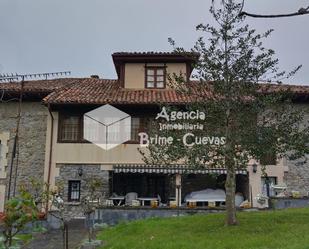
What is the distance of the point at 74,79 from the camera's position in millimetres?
31781

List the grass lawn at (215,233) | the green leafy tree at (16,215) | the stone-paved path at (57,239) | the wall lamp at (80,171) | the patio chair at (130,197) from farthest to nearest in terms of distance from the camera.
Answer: the wall lamp at (80,171) → the patio chair at (130,197) → the stone-paved path at (57,239) → the grass lawn at (215,233) → the green leafy tree at (16,215)

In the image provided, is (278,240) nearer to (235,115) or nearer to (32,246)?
(235,115)

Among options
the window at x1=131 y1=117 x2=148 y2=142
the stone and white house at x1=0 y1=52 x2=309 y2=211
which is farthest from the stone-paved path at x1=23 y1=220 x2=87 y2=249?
the window at x1=131 y1=117 x2=148 y2=142

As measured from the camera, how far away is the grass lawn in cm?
1188

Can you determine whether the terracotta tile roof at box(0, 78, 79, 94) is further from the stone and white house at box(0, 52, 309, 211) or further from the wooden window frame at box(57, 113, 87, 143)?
the wooden window frame at box(57, 113, 87, 143)

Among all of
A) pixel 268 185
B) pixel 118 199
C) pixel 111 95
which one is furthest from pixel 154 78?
pixel 268 185

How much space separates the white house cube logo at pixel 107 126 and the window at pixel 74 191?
2.51 m

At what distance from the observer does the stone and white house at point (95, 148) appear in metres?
24.5

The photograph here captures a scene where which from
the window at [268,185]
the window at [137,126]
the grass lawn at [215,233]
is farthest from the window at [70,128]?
the window at [268,185]

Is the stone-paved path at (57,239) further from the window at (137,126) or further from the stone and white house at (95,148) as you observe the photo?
the window at (137,126)

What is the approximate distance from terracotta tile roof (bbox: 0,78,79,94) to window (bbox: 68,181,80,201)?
221 inches

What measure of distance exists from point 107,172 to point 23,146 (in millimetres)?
5180

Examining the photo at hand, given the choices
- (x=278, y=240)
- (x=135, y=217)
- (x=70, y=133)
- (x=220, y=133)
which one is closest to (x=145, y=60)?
(x=70, y=133)

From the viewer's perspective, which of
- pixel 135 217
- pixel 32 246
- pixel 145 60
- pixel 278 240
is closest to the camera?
pixel 278 240
